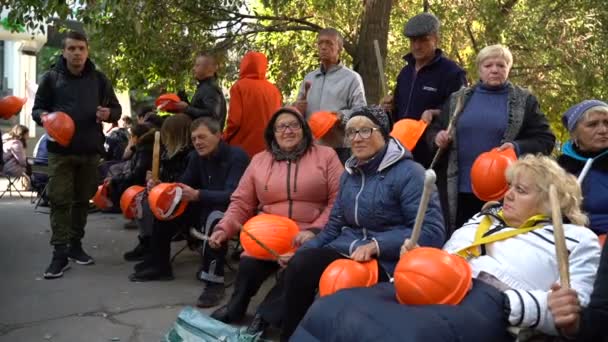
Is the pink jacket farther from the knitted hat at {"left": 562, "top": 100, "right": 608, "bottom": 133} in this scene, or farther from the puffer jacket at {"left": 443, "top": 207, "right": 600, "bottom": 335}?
the puffer jacket at {"left": 443, "top": 207, "right": 600, "bottom": 335}

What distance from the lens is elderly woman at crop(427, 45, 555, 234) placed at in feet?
14.3

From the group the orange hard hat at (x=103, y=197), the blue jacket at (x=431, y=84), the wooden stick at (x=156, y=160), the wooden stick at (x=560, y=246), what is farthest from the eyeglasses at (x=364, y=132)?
the orange hard hat at (x=103, y=197)

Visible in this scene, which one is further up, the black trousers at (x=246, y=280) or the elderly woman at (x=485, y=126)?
the elderly woman at (x=485, y=126)

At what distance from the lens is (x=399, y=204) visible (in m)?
3.83

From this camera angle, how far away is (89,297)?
5.39 metres

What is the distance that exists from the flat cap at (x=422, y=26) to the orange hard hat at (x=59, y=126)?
283cm

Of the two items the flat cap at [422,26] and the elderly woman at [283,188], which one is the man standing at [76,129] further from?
the flat cap at [422,26]

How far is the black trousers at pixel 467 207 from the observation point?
4.57 m

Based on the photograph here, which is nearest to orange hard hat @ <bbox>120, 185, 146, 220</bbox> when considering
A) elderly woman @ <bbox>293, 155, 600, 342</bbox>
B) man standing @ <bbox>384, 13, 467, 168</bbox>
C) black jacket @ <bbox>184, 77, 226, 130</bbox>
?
black jacket @ <bbox>184, 77, 226, 130</bbox>

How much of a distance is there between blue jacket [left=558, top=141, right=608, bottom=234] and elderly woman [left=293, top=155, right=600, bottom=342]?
0.63 m

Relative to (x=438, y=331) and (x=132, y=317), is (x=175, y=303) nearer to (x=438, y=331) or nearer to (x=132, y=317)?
(x=132, y=317)

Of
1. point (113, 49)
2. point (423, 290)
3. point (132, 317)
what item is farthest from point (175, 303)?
point (113, 49)

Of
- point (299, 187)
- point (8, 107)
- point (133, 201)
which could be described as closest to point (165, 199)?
point (133, 201)

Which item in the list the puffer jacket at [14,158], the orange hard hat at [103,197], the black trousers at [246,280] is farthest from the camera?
the puffer jacket at [14,158]
